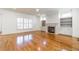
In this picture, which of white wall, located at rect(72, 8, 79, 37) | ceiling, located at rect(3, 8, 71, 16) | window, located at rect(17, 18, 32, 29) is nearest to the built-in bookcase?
white wall, located at rect(72, 8, 79, 37)

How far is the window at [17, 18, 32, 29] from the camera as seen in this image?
8.82 feet

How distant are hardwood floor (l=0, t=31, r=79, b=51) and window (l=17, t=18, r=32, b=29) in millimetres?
236

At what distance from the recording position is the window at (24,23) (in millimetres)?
2688

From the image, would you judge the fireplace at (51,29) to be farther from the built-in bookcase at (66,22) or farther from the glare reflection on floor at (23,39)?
the glare reflection on floor at (23,39)

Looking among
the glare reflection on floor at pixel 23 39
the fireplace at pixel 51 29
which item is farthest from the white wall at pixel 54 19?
the glare reflection on floor at pixel 23 39

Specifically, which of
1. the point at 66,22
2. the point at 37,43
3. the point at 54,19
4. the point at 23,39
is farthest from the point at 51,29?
the point at 23,39

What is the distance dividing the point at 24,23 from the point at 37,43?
704 millimetres

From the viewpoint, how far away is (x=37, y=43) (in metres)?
2.57

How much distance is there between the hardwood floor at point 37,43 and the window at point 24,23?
9.3 inches

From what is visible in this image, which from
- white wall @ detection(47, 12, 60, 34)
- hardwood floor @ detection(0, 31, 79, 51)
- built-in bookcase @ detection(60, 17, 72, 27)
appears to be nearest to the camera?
hardwood floor @ detection(0, 31, 79, 51)

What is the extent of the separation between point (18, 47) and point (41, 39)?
2.14ft

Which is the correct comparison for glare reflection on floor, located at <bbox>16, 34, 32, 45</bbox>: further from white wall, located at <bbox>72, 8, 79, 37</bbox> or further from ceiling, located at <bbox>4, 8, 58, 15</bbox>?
white wall, located at <bbox>72, 8, 79, 37</bbox>
